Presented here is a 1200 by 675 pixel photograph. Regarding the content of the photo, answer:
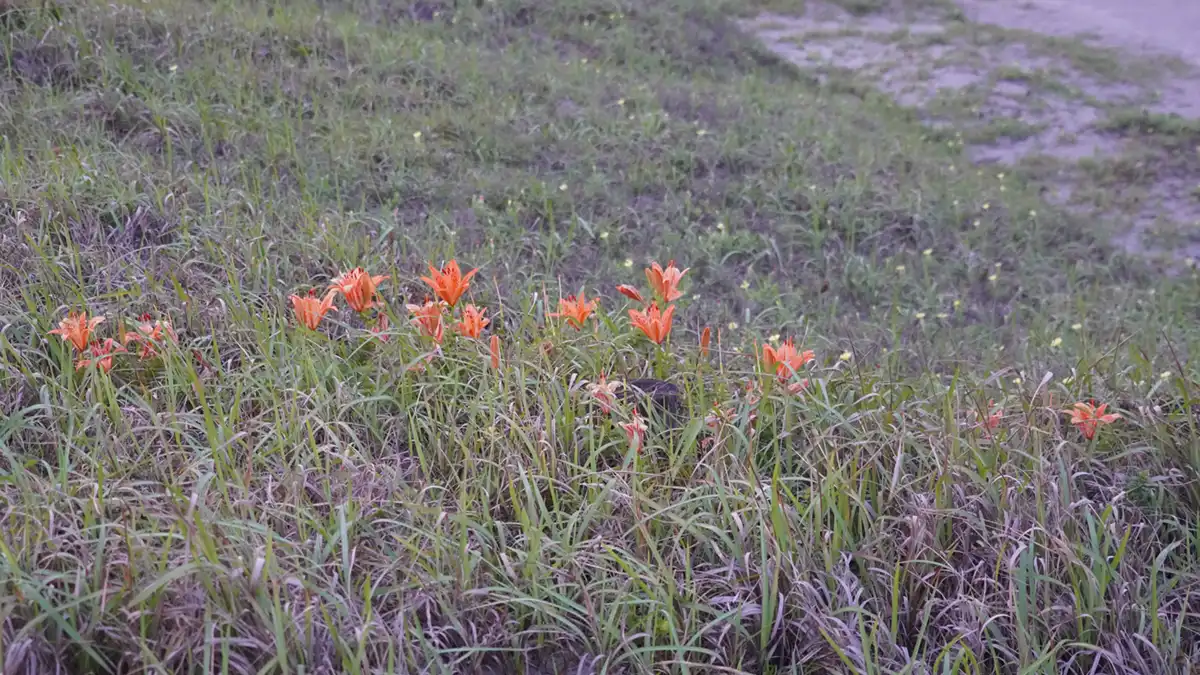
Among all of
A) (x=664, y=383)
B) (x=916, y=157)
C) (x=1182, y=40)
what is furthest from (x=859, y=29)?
(x=664, y=383)

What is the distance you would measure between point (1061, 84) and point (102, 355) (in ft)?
25.7

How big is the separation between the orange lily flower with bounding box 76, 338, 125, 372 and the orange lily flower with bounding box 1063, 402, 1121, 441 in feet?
7.53

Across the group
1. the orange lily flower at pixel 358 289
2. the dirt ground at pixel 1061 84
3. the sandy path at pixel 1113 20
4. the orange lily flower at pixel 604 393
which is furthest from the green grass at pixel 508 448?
the sandy path at pixel 1113 20

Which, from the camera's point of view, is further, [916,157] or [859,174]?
[916,157]

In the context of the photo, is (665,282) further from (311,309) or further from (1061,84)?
(1061,84)

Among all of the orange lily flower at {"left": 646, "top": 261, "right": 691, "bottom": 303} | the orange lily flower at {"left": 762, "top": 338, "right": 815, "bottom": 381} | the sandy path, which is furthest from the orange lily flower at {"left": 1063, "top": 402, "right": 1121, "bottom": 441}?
the sandy path

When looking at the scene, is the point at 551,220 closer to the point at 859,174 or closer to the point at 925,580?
the point at 859,174

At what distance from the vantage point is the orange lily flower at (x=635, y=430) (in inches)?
90.8

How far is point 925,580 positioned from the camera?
2152 millimetres

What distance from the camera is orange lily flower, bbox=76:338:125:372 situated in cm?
238

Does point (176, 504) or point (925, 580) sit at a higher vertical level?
point (176, 504)

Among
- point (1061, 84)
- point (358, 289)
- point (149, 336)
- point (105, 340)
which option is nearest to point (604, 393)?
point (358, 289)

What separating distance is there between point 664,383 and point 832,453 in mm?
490

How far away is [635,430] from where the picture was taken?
2359 millimetres
